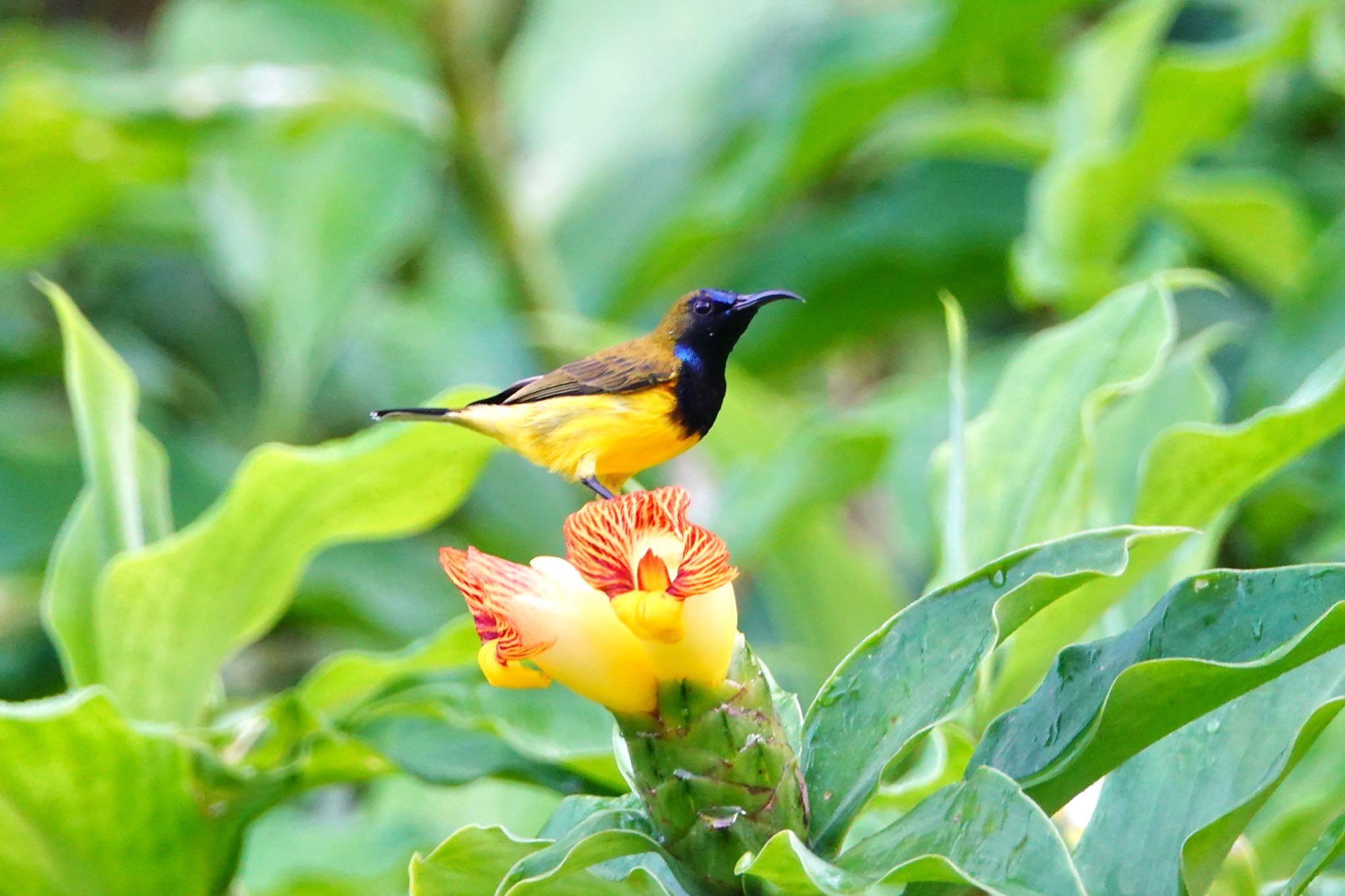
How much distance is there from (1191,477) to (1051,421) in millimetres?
123

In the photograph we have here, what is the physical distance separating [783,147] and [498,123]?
50 cm

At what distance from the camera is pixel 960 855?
61 cm

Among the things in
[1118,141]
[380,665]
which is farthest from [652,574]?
[1118,141]

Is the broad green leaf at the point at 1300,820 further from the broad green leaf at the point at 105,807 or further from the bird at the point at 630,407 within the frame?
the broad green leaf at the point at 105,807

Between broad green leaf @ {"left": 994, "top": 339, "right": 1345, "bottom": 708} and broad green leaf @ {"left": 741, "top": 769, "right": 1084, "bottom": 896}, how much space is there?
0.82ft

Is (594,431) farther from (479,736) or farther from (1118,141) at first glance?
(1118,141)

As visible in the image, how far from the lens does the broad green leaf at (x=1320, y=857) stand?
2.25ft

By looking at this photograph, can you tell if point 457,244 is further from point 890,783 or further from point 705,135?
point 890,783

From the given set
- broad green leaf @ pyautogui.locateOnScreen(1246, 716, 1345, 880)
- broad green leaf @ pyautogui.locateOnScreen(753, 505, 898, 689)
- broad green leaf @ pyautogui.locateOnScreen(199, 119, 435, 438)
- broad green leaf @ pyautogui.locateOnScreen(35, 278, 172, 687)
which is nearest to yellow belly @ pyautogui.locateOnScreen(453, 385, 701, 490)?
broad green leaf @ pyautogui.locateOnScreen(35, 278, 172, 687)

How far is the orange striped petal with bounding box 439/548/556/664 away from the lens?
634 millimetres

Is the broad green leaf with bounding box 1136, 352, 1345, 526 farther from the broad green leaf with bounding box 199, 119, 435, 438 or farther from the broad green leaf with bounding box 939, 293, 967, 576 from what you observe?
the broad green leaf with bounding box 199, 119, 435, 438

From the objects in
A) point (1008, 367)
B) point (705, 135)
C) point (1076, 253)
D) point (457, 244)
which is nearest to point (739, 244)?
point (705, 135)

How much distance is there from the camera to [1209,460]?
2.84ft

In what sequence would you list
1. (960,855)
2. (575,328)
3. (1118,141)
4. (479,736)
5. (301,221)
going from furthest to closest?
(301,221), (575,328), (1118,141), (479,736), (960,855)
